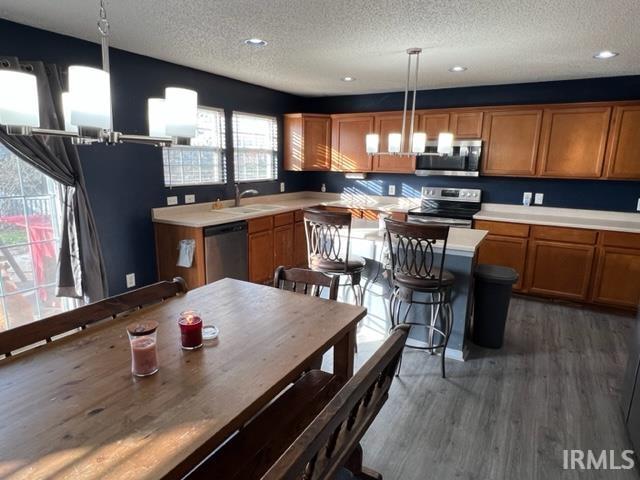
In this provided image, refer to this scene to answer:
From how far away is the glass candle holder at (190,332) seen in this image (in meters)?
1.42

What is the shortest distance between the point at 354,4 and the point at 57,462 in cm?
251

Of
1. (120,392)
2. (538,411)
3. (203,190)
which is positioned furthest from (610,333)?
(203,190)

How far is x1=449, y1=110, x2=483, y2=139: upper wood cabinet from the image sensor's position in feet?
14.7

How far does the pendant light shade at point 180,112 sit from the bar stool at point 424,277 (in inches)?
56.3

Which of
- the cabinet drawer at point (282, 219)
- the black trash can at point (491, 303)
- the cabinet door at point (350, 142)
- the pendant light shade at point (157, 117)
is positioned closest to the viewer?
the pendant light shade at point (157, 117)

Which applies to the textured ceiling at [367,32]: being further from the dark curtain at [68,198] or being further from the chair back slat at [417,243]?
the chair back slat at [417,243]

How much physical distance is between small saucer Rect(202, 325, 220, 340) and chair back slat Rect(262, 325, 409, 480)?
24.6 inches

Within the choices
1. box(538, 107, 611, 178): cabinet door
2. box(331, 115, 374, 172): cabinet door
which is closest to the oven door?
box(538, 107, 611, 178): cabinet door

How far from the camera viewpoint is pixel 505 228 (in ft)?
13.7

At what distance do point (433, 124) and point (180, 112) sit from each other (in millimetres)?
3837

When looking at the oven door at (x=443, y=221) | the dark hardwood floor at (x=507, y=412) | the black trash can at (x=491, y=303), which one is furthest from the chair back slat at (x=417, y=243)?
the oven door at (x=443, y=221)

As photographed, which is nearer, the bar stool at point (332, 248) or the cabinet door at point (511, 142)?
the bar stool at point (332, 248)

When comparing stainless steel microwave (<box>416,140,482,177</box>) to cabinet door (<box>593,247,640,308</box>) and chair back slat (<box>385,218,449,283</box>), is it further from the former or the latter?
chair back slat (<box>385,218,449,283</box>)

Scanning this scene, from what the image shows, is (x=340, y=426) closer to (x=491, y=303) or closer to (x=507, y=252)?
(x=491, y=303)
